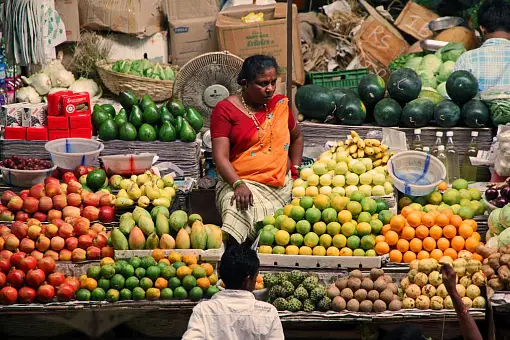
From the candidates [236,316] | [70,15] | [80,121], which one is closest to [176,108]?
[80,121]

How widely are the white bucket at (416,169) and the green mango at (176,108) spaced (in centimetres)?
190

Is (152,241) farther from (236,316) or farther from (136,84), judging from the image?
(136,84)

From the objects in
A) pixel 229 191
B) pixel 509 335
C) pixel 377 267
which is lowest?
pixel 509 335

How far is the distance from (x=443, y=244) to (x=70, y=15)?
178 inches

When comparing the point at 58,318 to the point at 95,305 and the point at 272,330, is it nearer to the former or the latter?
the point at 95,305

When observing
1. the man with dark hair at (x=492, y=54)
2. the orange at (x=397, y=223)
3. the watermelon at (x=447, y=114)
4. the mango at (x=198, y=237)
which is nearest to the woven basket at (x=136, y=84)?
the watermelon at (x=447, y=114)

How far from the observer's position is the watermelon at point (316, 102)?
24.9ft

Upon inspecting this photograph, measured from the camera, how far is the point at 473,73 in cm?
782

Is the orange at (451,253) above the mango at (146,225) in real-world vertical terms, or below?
below

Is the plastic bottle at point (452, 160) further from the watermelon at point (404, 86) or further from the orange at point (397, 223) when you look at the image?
the orange at point (397, 223)

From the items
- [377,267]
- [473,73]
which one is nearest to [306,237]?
[377,267]

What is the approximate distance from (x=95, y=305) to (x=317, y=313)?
1351 mm

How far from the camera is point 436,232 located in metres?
6.04

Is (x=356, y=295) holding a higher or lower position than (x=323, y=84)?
lower
